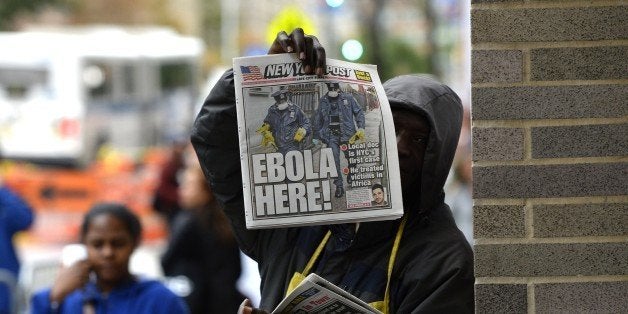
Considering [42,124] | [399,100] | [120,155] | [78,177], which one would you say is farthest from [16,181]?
[399,100]

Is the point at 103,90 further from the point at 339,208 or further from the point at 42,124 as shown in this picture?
the point at 339,208

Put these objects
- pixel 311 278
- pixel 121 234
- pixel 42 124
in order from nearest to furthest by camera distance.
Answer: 1. pixel 311 278
2. pixel 121 234
3. pixel 42 124

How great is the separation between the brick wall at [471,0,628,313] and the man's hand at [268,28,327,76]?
374mm

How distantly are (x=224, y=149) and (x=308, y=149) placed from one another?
39 cm

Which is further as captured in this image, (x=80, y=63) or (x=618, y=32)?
(x=80, y=63)

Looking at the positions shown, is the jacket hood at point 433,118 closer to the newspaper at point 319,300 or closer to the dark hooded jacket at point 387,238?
the dark hooded jacket at point 387,238

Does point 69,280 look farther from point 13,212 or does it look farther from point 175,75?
point 175,75

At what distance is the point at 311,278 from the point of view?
294 cm

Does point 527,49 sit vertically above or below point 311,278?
above

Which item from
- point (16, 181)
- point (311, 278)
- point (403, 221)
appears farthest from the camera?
point (16, 181)

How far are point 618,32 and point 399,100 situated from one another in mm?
577

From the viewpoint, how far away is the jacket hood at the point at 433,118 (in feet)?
10.5

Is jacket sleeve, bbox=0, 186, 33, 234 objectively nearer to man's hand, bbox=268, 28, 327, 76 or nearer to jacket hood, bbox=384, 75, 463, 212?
jacket hood, bbox=384, 75, 463, 212

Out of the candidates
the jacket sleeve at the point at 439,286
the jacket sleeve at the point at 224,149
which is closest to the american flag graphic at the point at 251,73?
the jacket sleeve at the point at 224,149
